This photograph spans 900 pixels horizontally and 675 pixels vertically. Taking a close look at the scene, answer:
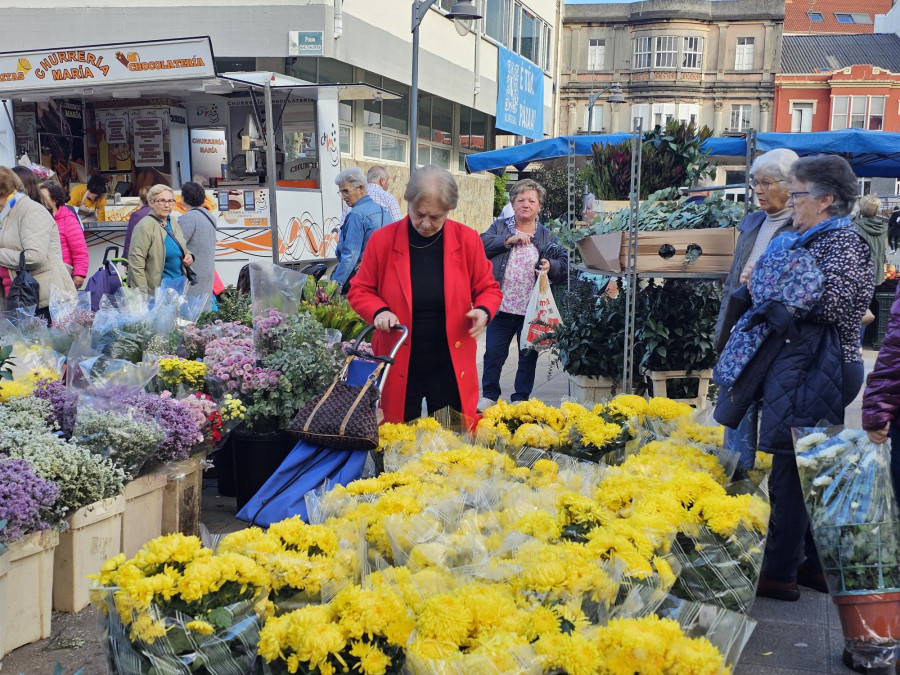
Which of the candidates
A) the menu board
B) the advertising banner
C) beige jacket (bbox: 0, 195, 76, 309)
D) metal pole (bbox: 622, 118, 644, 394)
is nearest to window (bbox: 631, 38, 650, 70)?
the advertising banner

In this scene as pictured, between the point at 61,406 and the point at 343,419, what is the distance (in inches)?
53.2

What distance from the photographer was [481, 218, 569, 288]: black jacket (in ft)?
21.1

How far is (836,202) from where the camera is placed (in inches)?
134

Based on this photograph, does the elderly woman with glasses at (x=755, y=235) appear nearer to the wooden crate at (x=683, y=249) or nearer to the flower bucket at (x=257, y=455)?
the wooden crate at (x=683, y=249)

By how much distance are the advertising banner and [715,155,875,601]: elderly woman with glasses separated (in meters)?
22.5

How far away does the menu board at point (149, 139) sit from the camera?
12.5 metres

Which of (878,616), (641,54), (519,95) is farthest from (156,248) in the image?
(641,54)

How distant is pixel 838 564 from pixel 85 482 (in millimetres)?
2721

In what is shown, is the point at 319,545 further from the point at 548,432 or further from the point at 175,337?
the point at 175,337

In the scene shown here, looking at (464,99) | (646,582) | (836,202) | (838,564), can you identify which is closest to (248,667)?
(646,582)

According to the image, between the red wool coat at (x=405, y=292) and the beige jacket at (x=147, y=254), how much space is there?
10.9 feet

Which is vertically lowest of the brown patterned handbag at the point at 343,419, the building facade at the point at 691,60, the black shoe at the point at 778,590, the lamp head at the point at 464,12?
the black shoe at the point at 778,590

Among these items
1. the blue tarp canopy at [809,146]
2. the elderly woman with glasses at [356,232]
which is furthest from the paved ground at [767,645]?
the blue tarp canopy at [809,146]

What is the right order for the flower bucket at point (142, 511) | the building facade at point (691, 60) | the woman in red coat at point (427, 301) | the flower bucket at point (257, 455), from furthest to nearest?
the building facade at point (691, 60), the flower bucket at point (257, 455), the woman in red coat at point (427, 301), the flower bucket at point (142, 511)
